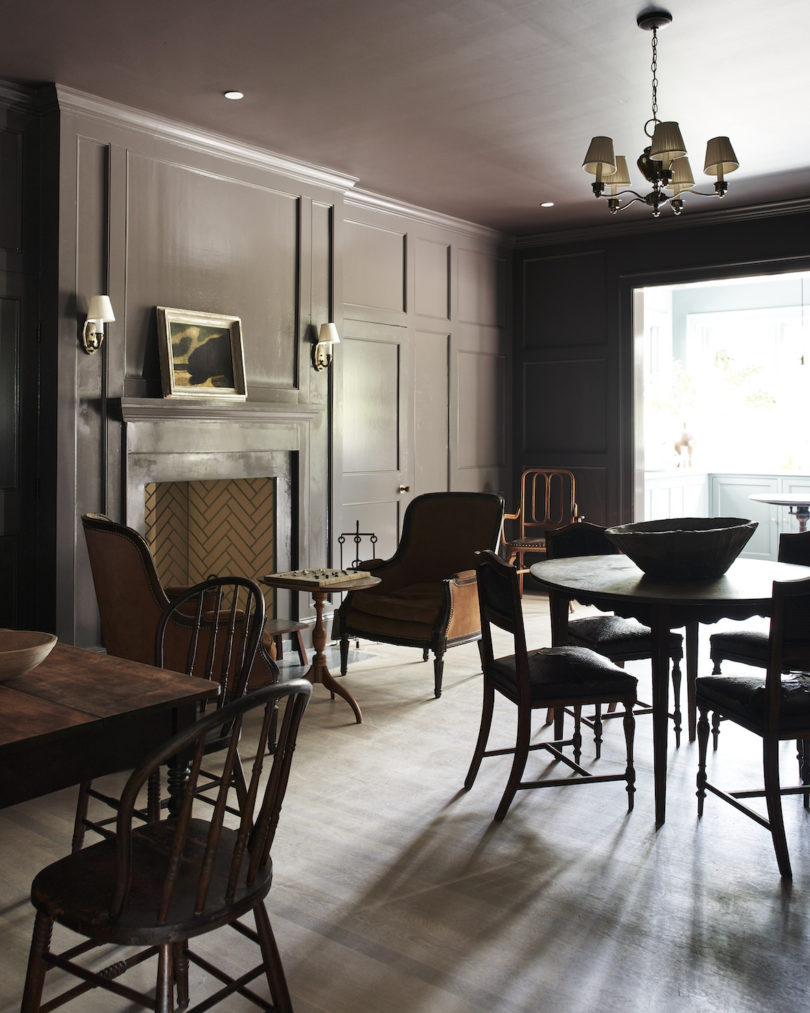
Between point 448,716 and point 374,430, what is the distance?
2.65 meters

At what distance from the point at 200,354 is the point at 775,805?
3.61 m

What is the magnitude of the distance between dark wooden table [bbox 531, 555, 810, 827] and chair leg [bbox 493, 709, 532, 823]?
426mm

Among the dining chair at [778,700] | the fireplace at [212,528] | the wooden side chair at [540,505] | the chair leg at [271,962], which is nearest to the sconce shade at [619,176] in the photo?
the dining chair at [778,700]

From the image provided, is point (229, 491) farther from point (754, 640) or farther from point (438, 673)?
point (754, 640)

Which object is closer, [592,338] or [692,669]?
[692,669]

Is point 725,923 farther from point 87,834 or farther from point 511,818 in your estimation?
point 87,834

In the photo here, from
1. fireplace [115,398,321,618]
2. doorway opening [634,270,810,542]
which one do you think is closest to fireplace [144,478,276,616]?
fireplace [115,398,321,618]

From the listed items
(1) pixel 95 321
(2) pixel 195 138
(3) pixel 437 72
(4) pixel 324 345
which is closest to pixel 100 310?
(1) pixel 95 321

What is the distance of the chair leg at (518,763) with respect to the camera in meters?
3.14

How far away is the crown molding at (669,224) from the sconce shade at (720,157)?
3020 millimetres

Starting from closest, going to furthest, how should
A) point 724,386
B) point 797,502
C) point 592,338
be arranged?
point 592,338 → point 797,502 → point 724,386

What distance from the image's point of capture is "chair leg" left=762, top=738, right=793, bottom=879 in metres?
2.73

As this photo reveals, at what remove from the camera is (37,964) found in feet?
5.62

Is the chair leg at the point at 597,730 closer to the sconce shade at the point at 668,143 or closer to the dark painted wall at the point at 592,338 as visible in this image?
the sconce shade at the point at 668,143
